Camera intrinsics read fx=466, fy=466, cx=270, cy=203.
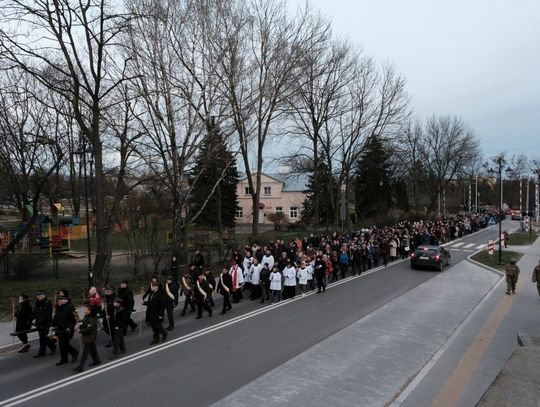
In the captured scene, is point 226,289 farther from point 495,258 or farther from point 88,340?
point 495,258

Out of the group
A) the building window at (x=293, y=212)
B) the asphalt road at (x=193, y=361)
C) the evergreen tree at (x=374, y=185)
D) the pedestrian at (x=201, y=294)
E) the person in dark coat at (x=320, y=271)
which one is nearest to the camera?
the asphalt road at (x=193, y=361)

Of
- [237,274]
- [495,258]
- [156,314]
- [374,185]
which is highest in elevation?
[374,185]

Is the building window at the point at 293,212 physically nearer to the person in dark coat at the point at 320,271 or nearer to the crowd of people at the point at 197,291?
the crowd of people at the point at 197,291

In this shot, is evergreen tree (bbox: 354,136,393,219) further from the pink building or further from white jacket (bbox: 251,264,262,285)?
white jacket (bbox: 251,264,262,285)

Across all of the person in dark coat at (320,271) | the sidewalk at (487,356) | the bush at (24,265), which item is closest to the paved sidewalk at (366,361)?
the sidewalk at (487,356)

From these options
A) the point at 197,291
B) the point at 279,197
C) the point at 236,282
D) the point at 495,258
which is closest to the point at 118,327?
the point at 197,291

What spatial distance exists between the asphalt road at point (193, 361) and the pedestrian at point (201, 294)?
0.35 meters

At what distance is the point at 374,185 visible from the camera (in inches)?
2148

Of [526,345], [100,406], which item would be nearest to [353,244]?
[526,345]

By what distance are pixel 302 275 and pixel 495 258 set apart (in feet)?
50.4

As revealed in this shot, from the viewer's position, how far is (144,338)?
11961mm

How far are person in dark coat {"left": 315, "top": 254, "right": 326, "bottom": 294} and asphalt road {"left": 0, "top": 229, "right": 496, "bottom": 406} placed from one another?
1.92 m

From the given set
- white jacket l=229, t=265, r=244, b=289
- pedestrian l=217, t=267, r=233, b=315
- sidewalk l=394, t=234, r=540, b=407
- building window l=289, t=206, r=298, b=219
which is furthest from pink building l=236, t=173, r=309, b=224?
pedestrian l=217, t=267, r=233, b=315

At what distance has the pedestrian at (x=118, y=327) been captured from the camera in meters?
10.6
